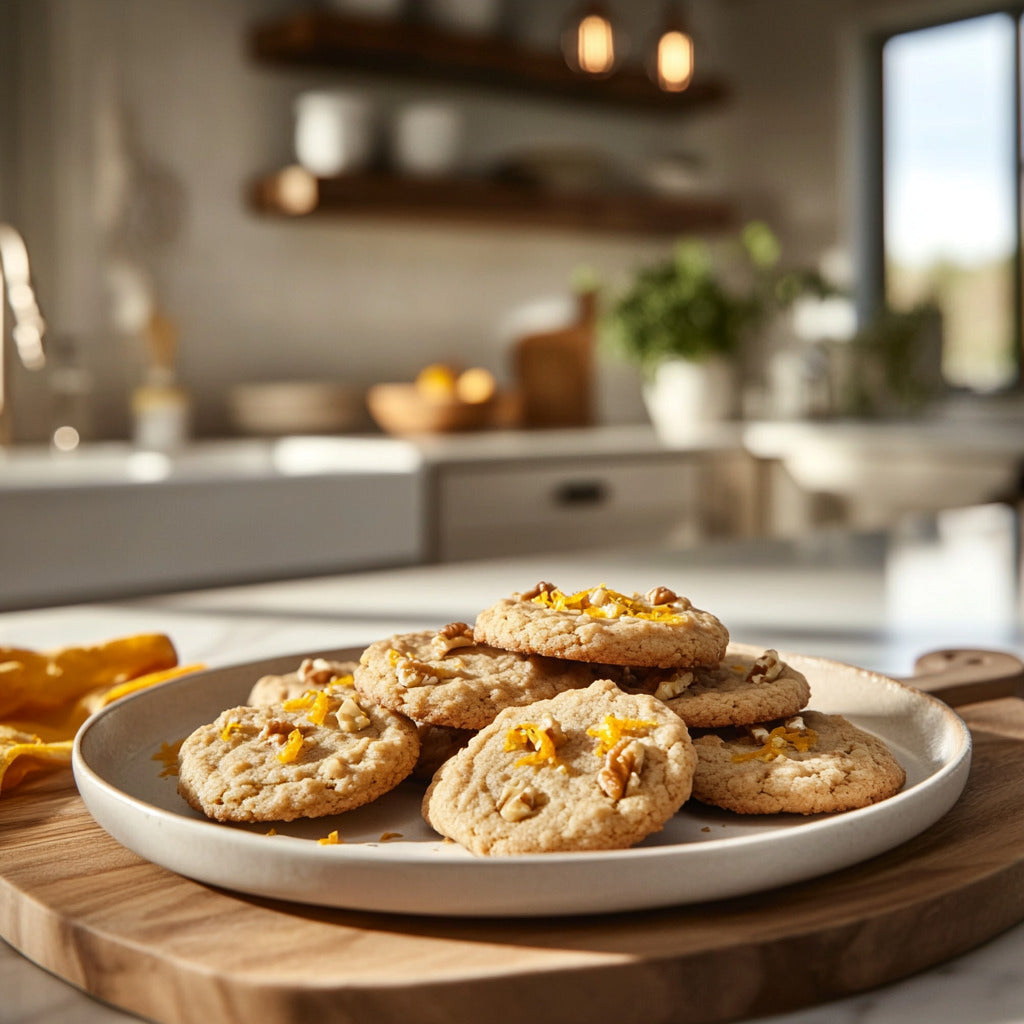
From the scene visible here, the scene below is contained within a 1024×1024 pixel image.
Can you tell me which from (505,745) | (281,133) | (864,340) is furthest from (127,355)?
(505,745)

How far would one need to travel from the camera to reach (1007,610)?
1450 mm

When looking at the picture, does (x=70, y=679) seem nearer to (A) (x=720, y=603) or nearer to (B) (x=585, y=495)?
(A) (x=720, y=603)

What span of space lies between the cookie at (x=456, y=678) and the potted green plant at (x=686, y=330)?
148 inches

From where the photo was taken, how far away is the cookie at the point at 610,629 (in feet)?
2.23

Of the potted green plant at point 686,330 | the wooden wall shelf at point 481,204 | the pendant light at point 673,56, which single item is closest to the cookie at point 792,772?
the pendant light at point 673,56

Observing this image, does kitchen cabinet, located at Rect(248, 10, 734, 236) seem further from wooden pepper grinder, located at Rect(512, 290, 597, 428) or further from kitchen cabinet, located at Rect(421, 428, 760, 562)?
kitchen cabinet, located at Rect(421, 428, 760, 562)

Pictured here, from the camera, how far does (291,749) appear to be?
2.19 feet

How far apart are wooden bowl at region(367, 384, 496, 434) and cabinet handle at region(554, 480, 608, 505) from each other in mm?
428

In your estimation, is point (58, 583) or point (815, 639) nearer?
point (815, 639)

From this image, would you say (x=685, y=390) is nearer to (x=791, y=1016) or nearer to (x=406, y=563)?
(x=406, y=563)

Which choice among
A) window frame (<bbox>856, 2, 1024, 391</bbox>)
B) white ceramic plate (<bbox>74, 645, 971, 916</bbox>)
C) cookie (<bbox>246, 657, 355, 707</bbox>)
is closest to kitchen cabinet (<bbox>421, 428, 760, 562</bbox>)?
window frame (<bbox>856, 2, 1024, 391</bbox>)

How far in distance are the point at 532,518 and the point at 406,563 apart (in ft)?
1.52

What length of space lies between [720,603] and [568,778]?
937 mm

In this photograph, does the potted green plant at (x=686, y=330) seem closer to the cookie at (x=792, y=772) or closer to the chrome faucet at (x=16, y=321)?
the chrome faucet at (x=16, y=321)
